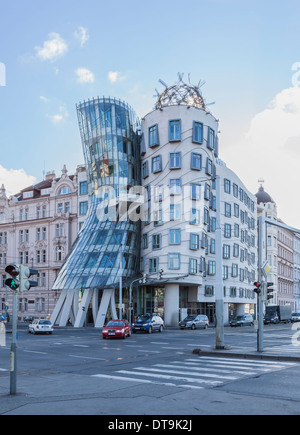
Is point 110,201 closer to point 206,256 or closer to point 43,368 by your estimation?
point 206,256

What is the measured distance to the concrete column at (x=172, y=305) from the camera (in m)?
56.2

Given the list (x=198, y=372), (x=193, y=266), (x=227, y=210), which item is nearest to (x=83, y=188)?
(x=227, y=210)

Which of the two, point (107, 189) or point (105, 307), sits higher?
point (107, 189)

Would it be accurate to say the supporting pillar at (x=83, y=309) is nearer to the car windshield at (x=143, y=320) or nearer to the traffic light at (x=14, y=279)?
the car windshield at (x=143, y=320)

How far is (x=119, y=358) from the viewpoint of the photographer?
67.5 ft

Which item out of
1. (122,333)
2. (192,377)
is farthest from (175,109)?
(192,377)

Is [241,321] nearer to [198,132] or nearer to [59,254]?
[198,132]

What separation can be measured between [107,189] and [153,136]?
8910 millimetres

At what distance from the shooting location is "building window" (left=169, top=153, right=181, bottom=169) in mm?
56812

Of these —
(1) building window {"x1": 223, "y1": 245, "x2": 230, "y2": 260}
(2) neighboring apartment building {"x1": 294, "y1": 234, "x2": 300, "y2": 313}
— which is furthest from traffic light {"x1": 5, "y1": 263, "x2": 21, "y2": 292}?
(2) neighboring apartment building {"x1": 294, "y1": 234, "x2": 300, "y2": 313}

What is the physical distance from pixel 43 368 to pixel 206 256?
158ft

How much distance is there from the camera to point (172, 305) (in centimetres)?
5634

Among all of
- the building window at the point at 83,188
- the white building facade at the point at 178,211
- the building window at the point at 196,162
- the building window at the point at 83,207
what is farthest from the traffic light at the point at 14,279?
the building window at the point at 83,188

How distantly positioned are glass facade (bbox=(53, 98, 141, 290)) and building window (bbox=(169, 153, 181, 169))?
6.96 m
